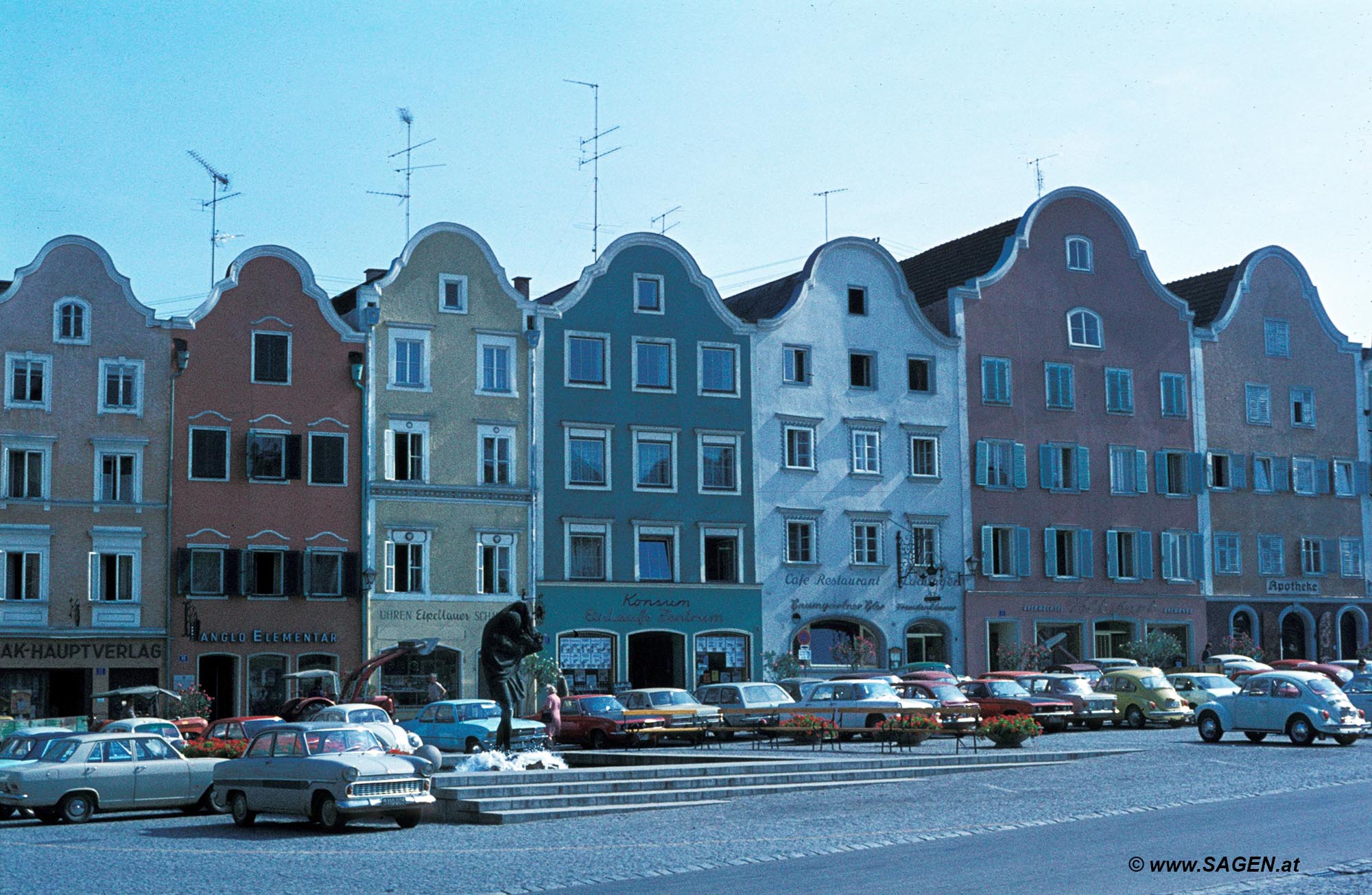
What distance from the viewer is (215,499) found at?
1997 inches

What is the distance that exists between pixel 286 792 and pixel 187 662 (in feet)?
85.9

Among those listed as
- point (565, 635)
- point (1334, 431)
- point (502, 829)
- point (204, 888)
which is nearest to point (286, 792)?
point (502, 829)

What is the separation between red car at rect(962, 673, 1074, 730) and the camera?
44031 mm

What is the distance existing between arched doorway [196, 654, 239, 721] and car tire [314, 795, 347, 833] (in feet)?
88.2

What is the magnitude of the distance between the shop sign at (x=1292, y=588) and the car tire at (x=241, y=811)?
5125 centimetres

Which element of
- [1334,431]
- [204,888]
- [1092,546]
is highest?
[1334,431]

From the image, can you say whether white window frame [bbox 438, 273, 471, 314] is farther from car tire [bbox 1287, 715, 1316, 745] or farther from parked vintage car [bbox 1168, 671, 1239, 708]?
car tire [bbox 1287, 715, 1316, 745]

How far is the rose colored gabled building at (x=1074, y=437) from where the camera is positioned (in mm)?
62719

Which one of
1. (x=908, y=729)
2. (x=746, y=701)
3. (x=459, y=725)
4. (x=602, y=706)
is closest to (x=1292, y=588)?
(x=746, y=701)

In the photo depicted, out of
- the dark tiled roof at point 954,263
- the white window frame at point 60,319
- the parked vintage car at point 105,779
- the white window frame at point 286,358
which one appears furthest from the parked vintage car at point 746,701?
the dark tiled roof at point 954,263

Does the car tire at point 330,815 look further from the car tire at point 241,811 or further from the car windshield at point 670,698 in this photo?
the car windshield at point 670,698

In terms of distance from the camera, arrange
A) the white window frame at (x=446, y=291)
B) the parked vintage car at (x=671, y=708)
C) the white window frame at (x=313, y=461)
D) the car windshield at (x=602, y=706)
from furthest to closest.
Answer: the white window frame at (x=446, y=291)
the white window frame at (x=313, y=461)
the car windshield at (x=602, y=706)
the parked vintage car at (x=671, y=708)

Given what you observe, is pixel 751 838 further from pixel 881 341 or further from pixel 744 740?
pixel 881 341

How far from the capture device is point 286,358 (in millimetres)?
52156
